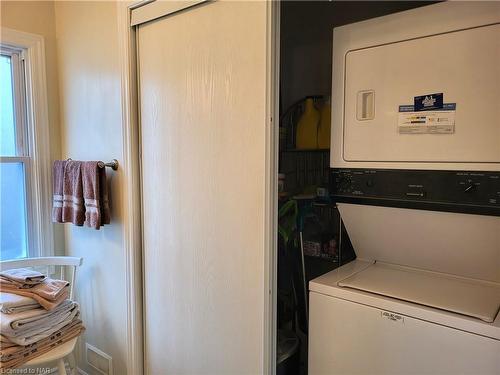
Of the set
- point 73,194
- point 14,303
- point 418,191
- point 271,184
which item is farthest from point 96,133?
point 418,191

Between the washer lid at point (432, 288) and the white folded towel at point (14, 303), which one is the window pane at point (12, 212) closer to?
the white folded towel at point (14, 303)

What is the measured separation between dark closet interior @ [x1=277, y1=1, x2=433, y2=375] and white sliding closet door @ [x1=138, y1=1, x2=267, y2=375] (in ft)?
1.71

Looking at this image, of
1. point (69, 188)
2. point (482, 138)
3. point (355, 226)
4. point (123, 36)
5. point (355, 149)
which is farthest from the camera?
point (69, 188)

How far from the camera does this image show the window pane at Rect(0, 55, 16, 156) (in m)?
2.04

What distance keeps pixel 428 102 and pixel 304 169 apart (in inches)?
39.0

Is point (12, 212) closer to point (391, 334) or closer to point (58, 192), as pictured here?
point (58, 192)

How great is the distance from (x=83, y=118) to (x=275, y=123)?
47.9 inches

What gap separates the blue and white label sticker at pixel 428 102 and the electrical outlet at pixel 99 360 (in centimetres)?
192

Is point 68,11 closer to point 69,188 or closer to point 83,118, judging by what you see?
point 83,118

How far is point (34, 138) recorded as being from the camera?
6.89 ft

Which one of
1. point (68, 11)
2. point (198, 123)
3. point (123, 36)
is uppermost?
point (68, 11)

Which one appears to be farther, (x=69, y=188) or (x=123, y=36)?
(x=69, y=188)

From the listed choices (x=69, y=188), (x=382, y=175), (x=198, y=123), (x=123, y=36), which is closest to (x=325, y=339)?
(x=382, y=175)

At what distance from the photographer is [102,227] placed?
1.97 metres
